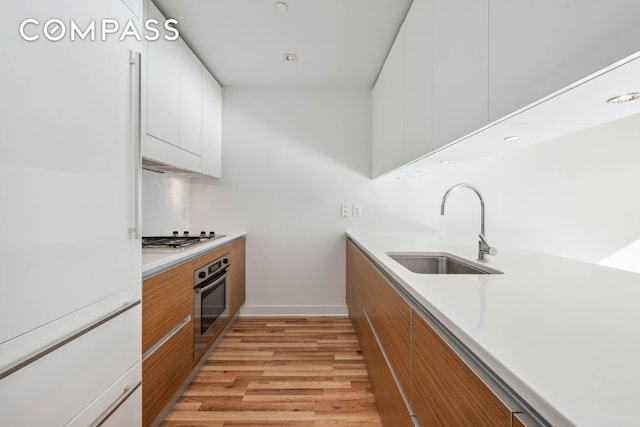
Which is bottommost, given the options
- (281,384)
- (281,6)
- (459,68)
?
(281,384)

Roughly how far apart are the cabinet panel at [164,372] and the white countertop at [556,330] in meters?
1.21

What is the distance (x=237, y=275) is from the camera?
9.64 feet

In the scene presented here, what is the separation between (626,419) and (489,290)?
0.63m

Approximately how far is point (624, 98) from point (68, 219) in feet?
5.19

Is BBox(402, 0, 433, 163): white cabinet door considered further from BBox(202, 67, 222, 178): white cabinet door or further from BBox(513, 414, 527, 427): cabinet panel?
BBox(202, 67, 222, 178): white cabinet door

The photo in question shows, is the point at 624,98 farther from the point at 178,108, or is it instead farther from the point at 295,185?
the point at 295,185

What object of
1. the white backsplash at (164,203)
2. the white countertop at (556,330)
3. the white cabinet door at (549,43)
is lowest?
the white countertop at (556,330)

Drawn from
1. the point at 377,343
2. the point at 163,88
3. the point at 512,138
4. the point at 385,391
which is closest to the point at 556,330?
the point at 512,138

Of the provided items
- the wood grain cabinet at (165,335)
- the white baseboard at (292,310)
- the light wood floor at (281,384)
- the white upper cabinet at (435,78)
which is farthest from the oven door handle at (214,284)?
the white upper cabinet at (435,78)

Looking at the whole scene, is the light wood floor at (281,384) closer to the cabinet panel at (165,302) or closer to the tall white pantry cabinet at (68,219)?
the cabinet panel at (165,302)

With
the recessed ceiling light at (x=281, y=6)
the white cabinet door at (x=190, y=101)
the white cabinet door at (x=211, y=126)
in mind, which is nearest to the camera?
the recessed ceiling light at (x=281, y=6)

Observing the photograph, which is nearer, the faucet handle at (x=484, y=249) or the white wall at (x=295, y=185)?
the faucet handle at (x=484, y=249)

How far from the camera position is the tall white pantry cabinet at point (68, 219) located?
0.72 m

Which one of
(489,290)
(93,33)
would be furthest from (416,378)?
(93,33)
